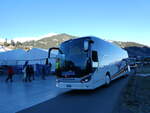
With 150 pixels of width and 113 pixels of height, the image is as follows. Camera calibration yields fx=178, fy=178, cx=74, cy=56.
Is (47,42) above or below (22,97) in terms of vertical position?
above

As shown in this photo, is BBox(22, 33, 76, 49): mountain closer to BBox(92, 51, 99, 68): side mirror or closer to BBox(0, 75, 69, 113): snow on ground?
BBox(0, 75, 69, 113): snow on ground

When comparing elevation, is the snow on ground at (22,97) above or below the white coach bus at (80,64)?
below

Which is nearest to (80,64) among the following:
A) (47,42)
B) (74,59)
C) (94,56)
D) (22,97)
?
(74,59)

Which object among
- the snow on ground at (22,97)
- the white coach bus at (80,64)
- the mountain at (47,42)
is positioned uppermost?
the mountain at (47,42)

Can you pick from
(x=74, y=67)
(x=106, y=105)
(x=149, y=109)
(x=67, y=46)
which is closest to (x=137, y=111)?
(x=149, y=109)

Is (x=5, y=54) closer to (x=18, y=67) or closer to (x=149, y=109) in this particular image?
(x=18, y=67)

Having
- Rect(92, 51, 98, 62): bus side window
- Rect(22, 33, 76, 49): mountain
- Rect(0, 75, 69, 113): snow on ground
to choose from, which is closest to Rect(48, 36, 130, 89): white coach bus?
Rect(92, 51, 98, 62): bus side window

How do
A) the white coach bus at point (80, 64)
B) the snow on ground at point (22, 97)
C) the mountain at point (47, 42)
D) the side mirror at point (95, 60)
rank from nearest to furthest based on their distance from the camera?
the snow on ground at point (22, 97), the white coach bus at point (80, 64), the side mirror at point (95, 60), the mountain at point (47, 42)

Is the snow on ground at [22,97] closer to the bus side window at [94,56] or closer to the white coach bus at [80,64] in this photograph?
the white coach bus at [80,64]

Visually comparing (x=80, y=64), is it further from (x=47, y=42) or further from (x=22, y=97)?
(x=47, y=42)

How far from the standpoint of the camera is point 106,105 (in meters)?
7.56

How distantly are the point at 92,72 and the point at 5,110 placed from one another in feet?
16.4

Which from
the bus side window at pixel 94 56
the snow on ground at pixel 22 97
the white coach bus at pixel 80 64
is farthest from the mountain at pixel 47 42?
the bus side window at pixel 94 56

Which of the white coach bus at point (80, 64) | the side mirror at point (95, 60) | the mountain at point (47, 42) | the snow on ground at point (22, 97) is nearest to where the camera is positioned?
the snow on ground at point (22, 97)
